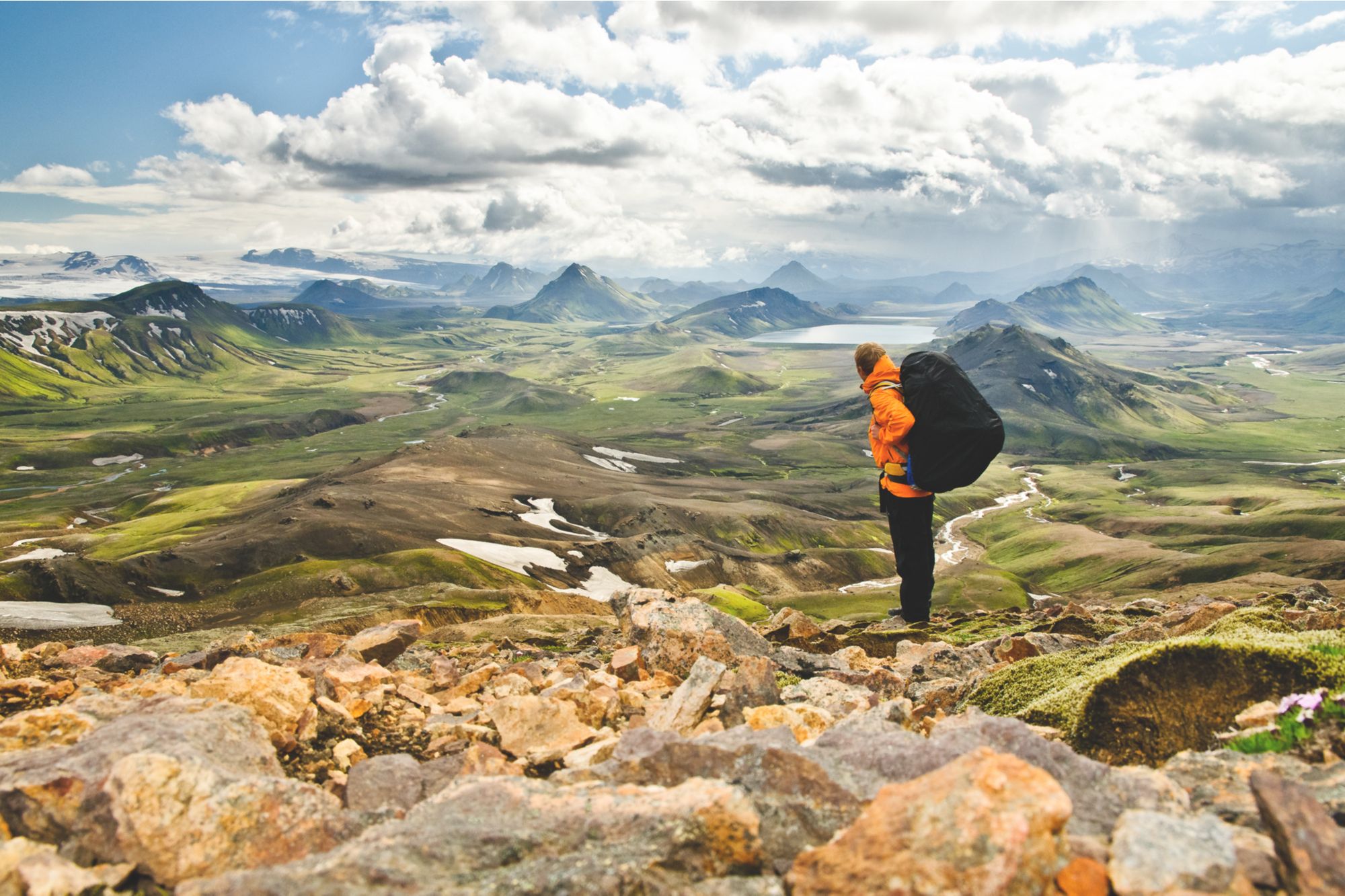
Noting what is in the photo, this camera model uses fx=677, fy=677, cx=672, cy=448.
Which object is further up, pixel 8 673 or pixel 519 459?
pixel 8 673

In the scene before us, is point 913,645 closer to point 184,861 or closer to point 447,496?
point 184,861

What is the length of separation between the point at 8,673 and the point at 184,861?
1281 centimetres

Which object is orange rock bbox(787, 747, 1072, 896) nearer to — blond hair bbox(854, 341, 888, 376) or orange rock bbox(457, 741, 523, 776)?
orange rock bbox(457, 741, 523, 776)

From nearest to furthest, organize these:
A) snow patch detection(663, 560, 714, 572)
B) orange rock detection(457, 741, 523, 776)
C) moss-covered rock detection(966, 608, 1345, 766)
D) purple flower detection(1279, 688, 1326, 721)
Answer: purple flower detection(1279, 688, 1326, 721), moss-covered rock detection(966, 608, 1345, 766), orange rock detection(457, 741, 523, 776), snow patch detection(663, 560, 714, 572)

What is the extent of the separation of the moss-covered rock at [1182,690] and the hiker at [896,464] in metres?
6.06

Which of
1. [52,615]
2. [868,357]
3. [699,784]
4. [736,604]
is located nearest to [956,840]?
[699,784]

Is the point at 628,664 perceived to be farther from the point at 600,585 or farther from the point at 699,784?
the point at 600,585

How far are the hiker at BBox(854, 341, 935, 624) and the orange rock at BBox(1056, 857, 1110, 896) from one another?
976cm

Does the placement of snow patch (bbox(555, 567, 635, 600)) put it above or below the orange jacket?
below

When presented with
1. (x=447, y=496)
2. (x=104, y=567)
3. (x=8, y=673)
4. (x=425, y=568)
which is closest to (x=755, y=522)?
(x=447, y=496)

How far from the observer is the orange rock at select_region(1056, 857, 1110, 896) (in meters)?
4.75

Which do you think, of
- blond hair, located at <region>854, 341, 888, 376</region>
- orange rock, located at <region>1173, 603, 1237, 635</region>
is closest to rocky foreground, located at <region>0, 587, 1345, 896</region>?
orange rock, located at <region>1173, 603, 1237, 635</region>

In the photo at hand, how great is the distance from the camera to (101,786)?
6652mm

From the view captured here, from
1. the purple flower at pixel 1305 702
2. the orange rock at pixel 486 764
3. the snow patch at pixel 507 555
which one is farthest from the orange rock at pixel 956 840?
the snow patch at pixel 507 555
